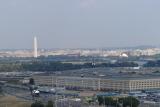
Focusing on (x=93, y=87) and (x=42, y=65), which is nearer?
(x=93, y=87)

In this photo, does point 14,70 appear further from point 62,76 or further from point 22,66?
point 62,76

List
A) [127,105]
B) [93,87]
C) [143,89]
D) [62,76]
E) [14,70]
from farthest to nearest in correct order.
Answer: [14,70] < [62,76] < [93,87] < [143,89] < [127,105]

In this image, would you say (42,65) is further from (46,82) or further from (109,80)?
(109,80)

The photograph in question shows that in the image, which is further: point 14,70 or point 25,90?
point 14,70

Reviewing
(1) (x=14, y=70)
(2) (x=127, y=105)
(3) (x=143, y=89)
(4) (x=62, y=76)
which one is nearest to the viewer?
(2) (x=127, y=105)

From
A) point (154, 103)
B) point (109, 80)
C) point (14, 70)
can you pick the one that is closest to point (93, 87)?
point (109, 80)

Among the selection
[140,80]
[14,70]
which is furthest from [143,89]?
[14,70]
